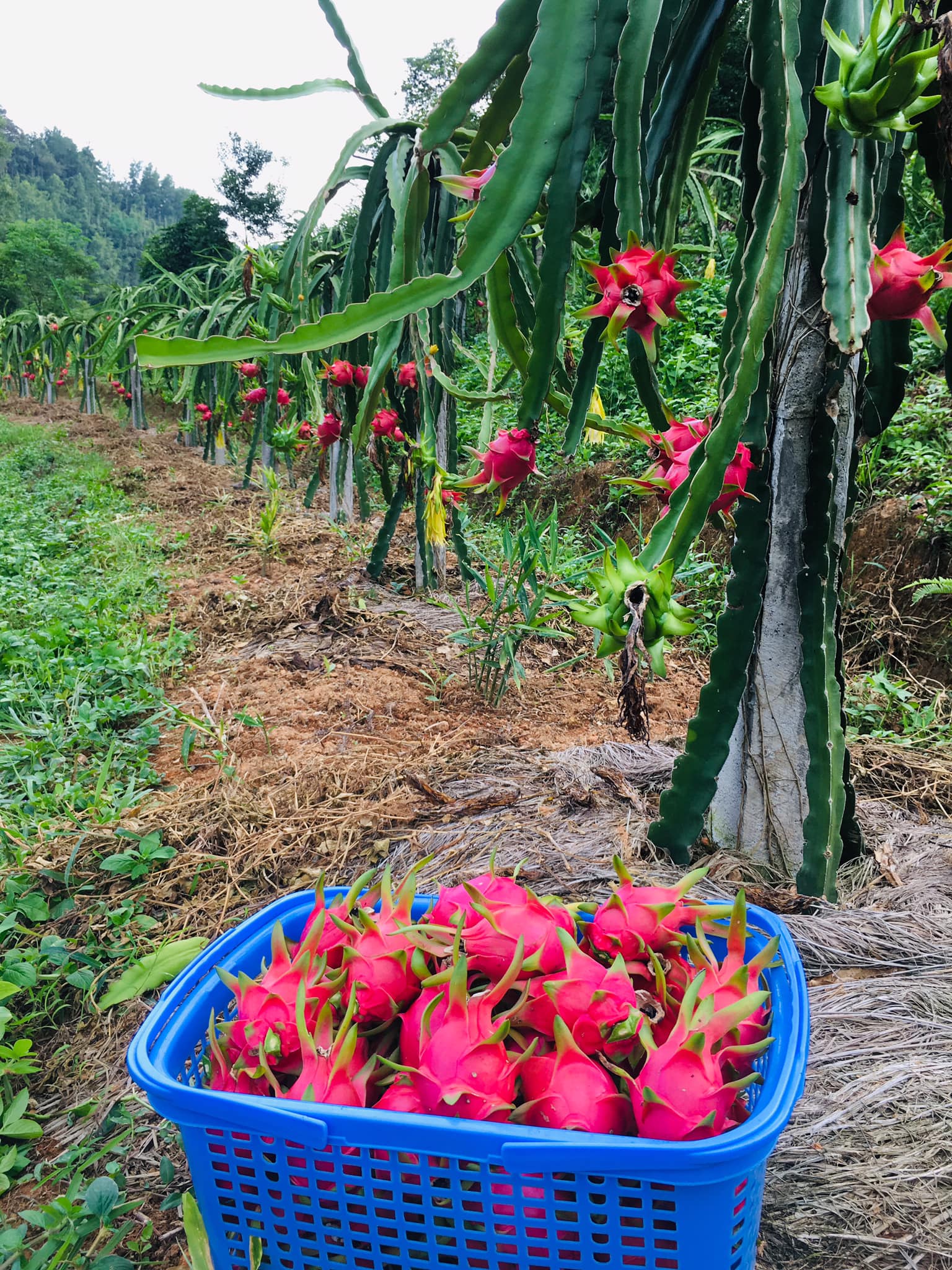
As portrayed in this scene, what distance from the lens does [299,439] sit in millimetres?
3500

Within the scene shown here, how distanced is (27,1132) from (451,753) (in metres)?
1.06

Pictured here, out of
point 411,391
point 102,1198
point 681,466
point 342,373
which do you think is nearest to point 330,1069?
point 102,1198

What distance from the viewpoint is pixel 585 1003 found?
636 millimetres

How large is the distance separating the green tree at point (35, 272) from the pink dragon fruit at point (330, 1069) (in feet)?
61.1

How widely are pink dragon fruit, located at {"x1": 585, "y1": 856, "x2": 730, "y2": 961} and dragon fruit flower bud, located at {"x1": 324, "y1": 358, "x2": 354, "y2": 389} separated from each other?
2.15 meters

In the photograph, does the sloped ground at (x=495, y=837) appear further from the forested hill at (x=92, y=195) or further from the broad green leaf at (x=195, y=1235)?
the forested hill at (x=92, y=195)

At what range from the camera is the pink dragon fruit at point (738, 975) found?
0.62 m

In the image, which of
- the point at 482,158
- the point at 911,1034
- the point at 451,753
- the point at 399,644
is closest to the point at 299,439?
the point at 399,644

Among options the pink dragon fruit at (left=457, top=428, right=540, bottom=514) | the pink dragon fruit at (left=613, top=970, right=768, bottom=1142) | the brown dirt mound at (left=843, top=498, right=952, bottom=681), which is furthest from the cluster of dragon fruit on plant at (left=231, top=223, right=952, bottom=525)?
the brown dirt mound at (left=843, top=498, right=952, bottom=681)

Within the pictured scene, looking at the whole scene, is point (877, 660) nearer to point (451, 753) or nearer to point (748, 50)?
point (451, 753)

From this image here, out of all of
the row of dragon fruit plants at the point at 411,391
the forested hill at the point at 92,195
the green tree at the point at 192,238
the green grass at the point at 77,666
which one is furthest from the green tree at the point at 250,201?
the forested hill at the point at 92,195

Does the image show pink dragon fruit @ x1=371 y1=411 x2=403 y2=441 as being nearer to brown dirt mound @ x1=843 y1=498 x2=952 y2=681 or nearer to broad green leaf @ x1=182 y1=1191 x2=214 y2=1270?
brown dirt mound @ x1=843 y1=498 x2=952 y2=681

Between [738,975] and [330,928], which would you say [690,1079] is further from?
[330,928]

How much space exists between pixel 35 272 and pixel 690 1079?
836 inches
